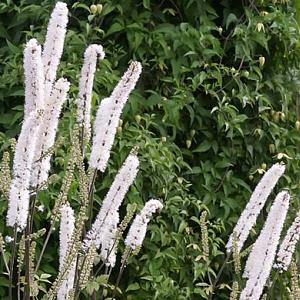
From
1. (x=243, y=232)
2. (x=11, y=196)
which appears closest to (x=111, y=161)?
(x=243, y=232)

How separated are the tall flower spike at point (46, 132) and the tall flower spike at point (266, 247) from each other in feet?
1.71

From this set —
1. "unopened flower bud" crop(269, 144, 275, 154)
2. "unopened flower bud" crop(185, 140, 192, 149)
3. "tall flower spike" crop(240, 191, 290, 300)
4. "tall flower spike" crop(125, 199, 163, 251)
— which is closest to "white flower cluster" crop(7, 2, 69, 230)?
"tall flower spike" crop(125, 199, 163, 251)

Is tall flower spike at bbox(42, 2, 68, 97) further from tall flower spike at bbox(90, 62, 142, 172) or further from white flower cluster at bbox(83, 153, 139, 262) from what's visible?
white flower cluster at bbox(83, 153, 139, 262)

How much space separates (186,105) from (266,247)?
5.79 ft

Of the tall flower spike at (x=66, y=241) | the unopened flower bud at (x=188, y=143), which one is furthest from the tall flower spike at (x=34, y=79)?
the unopened flower bud at (x=188, y=143)

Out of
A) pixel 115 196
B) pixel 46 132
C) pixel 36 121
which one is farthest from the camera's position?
pixel 115 196

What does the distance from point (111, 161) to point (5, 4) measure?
835mm

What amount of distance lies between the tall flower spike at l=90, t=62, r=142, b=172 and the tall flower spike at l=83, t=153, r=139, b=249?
5 cm

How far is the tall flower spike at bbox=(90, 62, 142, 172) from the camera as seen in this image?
6.23 feet

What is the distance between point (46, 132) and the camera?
5.99 ft

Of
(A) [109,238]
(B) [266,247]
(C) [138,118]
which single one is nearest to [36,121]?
(A) [109,238]

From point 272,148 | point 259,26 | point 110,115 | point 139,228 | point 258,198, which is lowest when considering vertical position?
point 139,228

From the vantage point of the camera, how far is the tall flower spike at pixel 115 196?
1.95 metres

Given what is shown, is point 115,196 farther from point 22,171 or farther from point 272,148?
point 272,148
